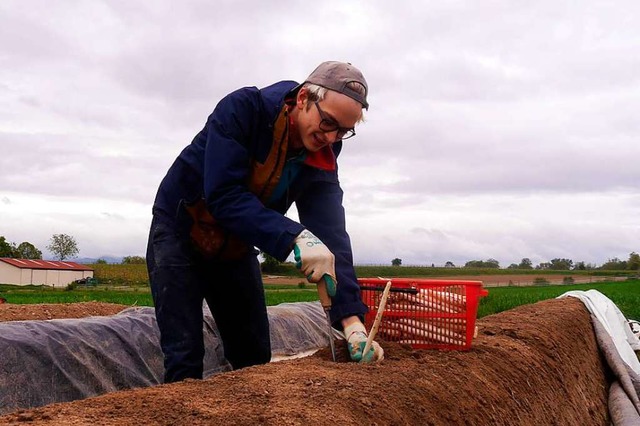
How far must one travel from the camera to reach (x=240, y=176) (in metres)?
2.65

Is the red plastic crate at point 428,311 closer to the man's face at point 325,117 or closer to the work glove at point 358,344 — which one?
the work glove at point 358,344

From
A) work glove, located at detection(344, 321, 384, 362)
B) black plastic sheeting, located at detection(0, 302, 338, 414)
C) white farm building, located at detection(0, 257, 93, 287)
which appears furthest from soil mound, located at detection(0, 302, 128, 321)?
white farm building, located at detection(0, 257, 93, 287)

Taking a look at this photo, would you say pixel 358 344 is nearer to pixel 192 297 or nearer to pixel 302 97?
pixel 192 297

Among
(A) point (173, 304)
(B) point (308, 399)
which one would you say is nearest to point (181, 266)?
(A) point (173, 304)

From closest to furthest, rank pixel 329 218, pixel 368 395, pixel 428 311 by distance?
pixel 368 395 < pixel 329 218 < pixel 428 311

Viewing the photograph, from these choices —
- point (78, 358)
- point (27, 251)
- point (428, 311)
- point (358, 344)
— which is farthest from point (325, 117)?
point (27, 251)

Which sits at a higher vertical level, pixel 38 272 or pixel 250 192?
pixel 38 272

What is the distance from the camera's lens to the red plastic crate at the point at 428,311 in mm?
3342

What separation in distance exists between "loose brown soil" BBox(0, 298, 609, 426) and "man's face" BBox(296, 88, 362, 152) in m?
0.89

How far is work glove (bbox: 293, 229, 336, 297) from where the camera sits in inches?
97.3

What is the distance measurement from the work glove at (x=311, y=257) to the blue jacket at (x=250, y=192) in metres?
0.04

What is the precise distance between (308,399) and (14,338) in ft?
9.34

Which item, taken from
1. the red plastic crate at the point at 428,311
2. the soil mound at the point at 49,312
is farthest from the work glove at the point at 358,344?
the soil mound at the point at 49,312

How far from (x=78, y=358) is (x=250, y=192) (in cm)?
247
